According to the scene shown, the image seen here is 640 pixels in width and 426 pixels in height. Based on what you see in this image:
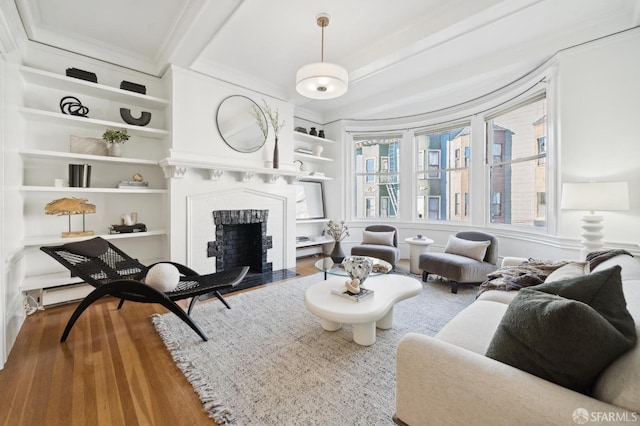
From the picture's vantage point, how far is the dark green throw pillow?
31.2 inches

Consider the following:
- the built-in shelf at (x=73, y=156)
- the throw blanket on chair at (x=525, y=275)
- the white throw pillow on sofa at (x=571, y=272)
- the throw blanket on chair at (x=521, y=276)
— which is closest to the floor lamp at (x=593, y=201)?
the throw blanket on chair at (x=525, y=275)

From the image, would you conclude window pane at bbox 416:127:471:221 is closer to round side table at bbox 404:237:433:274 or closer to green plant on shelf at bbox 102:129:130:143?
round side table at bbox 404:237:433:274

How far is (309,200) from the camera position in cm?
526

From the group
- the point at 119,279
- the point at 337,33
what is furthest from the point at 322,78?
the point at 119,279

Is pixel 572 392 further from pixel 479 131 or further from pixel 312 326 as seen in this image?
pixel 479 131

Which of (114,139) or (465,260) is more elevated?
(114,139)

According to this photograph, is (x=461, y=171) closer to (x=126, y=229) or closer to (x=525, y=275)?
(x=525, y=275)

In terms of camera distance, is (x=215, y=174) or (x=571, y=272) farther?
(x=215, y=174)

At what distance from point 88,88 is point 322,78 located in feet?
8.61

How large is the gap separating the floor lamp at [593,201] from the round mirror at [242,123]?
370 cm

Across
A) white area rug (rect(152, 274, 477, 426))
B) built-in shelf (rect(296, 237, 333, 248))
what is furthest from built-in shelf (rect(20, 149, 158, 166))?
built-in shelf (rect(296, 237, 333, 248))

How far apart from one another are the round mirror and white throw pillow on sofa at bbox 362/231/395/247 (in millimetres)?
2236

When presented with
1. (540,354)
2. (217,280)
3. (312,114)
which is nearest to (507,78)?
(312,114)

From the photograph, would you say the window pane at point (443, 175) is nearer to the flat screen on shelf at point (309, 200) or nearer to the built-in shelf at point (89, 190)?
the flat screen on shelf at point (309, 200)
